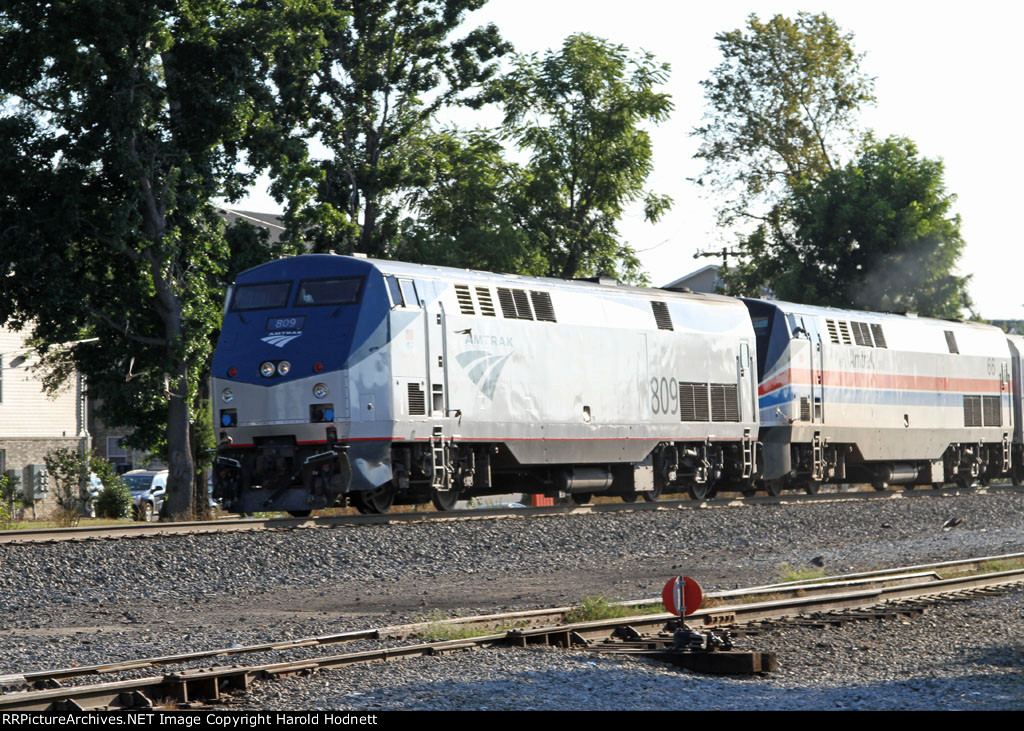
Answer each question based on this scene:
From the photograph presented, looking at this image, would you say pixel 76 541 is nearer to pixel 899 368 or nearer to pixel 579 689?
pixel 579 689

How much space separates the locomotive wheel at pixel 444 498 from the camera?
65.3ft

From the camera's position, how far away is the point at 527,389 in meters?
20.8

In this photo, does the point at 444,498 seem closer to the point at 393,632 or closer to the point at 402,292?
the point at 402,292

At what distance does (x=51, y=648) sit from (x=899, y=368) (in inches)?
901

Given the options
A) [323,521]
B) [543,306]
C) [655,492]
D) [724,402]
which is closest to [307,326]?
[323,521]

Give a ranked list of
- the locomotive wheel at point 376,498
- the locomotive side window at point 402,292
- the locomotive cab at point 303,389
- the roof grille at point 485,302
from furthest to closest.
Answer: the roof grille at point 485,302 < the locomotive wheel at point 376,498 < the locomotive side window at point 402,292 < the locomotive cab at point 303,389

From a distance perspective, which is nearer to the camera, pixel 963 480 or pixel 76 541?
pixel 76 541

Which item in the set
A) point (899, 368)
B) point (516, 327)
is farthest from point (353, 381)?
point (899, 368)

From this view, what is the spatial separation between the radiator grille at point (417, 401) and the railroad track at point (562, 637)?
6.56m

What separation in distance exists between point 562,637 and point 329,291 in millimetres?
9656

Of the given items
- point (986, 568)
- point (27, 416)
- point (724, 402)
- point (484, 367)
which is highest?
point (27, 416)

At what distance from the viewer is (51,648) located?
1009cm

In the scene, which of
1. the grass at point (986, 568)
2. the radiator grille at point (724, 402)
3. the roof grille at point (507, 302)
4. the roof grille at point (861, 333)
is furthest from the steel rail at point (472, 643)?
the roof grille at point (861, 333)

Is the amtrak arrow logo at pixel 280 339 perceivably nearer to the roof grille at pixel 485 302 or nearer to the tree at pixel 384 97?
the roof grille at pixel 485 302
